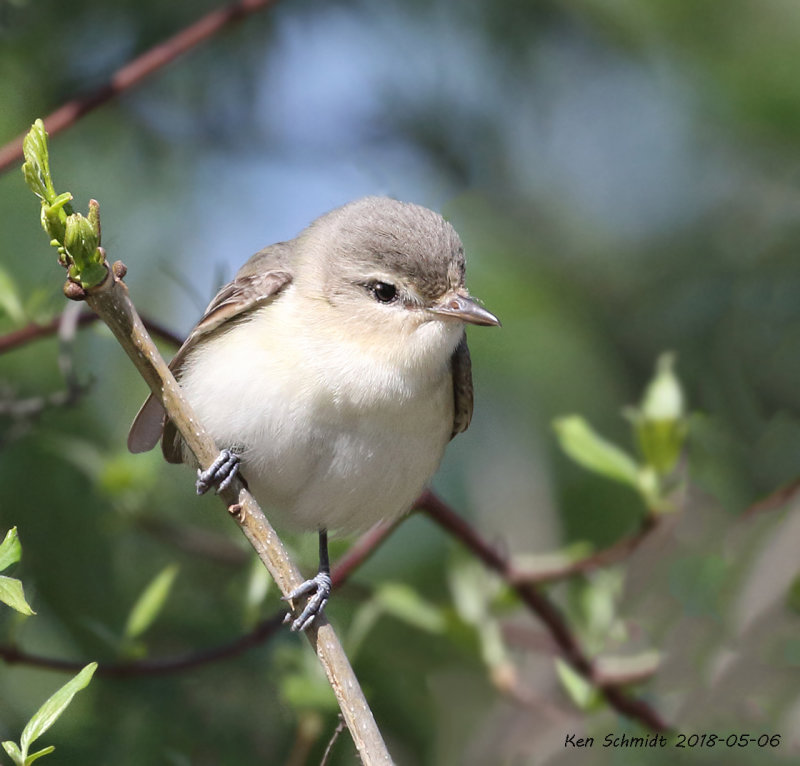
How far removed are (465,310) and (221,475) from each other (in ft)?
2.75

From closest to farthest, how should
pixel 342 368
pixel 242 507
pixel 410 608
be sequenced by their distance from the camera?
1. pixel 242 507
2. pixel 342 368
3. pixel 410 608

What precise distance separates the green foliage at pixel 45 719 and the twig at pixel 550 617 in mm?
1391

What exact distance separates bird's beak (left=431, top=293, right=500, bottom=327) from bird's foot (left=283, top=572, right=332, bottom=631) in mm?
851

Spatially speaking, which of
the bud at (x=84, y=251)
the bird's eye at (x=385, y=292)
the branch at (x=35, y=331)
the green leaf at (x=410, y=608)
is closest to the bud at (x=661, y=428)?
the bird's eye at (x=385, y=292)

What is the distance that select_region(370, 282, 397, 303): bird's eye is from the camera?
3330 mm

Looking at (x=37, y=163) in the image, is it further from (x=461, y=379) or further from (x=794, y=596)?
(x=794, y=596)

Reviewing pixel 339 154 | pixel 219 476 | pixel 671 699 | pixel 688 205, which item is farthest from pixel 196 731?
pixel 688 205

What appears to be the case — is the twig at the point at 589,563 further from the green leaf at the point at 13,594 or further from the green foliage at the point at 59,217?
the green foliage at the point at 59,217

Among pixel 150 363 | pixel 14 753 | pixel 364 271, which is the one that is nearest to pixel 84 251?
pixel 150 363

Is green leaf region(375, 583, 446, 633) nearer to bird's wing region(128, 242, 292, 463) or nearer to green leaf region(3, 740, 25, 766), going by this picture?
bird's wing region(128, 242, 292, 463)

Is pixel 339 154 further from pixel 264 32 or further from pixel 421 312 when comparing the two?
pixel 421 312

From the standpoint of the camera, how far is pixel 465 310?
3.20m

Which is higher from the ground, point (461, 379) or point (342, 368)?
point (342, 368)

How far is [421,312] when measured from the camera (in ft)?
10.7
